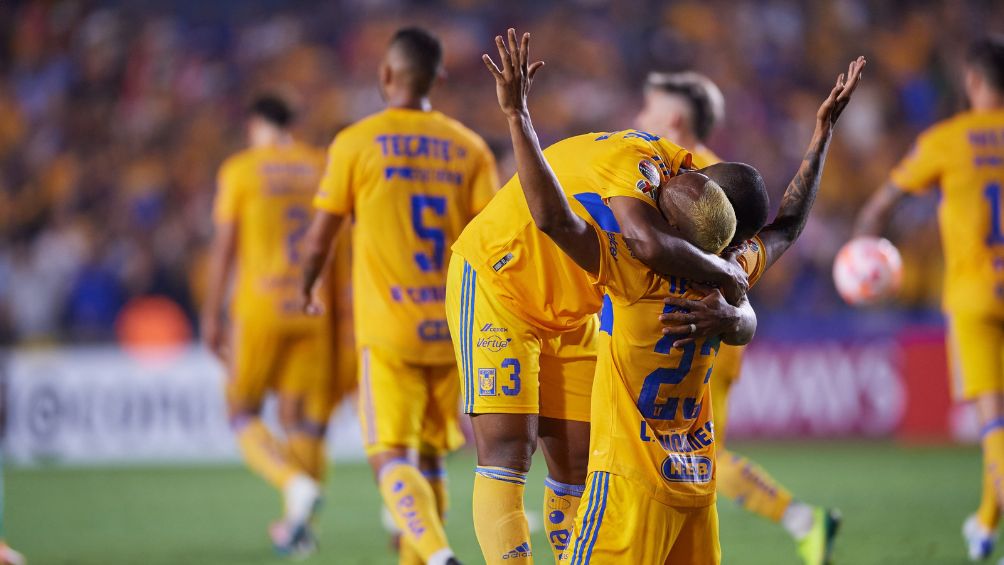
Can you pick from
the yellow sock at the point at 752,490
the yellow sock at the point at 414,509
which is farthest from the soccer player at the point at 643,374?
the yellow sock at the point at 752,490

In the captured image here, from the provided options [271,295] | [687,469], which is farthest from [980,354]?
[271,295]

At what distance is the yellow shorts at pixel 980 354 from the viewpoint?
6.56m

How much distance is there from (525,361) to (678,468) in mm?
827

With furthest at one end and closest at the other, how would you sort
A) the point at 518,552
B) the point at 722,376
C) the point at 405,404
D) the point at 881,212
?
the point at 881,212
the point at 722,376
the point at 405,404
the point at 518,552

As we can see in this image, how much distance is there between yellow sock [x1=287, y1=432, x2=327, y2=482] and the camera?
26.8 ft

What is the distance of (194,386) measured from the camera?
1388 centimetres

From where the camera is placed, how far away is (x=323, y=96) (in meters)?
18.1

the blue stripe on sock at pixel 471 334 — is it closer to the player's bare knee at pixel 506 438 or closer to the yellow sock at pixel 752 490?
the player's bare knee at pixel 506 438

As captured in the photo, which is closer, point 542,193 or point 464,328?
point 542,193

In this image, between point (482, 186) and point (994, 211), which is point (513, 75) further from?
point (994, 211)

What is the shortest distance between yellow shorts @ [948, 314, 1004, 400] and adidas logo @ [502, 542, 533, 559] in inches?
126

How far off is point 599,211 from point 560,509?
1.31 m

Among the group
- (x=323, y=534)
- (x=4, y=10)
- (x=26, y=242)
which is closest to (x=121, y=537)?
(x=323, y=534)

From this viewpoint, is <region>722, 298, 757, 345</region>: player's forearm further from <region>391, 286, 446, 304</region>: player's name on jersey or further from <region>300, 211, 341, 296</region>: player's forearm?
<region>300, 211, 341, 296</region>: player's forearm
